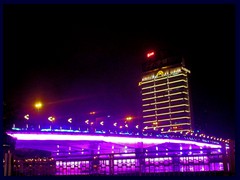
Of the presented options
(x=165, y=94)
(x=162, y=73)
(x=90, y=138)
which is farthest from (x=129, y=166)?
(x=162, y=73)

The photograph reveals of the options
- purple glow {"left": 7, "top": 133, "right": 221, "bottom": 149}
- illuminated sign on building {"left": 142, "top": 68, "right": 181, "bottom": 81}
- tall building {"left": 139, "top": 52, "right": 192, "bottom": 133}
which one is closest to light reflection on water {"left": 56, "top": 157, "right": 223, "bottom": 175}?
purple glow {"left": 7, "top": 133, "right": 221, "bottom": 149}

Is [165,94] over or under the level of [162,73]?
under

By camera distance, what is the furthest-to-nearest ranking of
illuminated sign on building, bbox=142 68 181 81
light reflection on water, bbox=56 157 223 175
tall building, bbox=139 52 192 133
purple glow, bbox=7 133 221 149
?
illuminated sign on building, bbox=142 68 181 81, tall building, bbox=139 52 192 133, purple glow, bbox=7 133 221 149, light reflection on water, bbox=56 157 223 175

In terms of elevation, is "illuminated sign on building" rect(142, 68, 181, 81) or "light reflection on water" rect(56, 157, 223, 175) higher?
"illuminated sign on building" rect(142, 68, 181, 81)

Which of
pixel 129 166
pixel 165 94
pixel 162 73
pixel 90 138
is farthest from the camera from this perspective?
pixel 162 73

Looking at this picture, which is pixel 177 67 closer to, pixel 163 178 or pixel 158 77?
pixel 158 77

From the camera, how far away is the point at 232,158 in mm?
5855

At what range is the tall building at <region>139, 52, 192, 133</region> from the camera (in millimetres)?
73062

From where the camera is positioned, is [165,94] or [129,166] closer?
[129,166]

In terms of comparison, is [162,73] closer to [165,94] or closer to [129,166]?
[165,94]

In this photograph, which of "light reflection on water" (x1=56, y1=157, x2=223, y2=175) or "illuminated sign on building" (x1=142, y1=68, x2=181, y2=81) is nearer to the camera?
"light reflection on water" (x1=56, y1=157, x2=223, y2=175)

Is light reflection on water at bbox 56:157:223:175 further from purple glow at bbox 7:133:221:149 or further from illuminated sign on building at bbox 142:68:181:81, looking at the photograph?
illuminated sign on building at bbox 142:68:181:81

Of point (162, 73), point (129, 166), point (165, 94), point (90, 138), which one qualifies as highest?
point (162, 73)

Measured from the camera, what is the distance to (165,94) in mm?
75875
